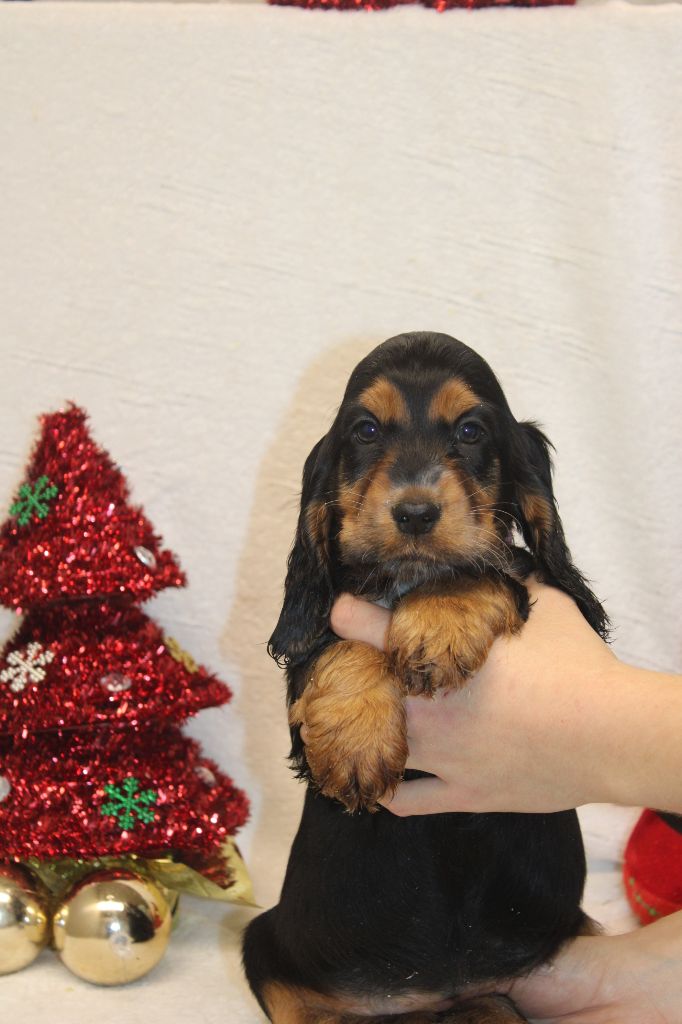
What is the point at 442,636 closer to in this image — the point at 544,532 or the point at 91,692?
the point at 544,532

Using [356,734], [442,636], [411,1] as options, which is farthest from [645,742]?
[411,1]

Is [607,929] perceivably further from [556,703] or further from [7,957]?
[7,957]

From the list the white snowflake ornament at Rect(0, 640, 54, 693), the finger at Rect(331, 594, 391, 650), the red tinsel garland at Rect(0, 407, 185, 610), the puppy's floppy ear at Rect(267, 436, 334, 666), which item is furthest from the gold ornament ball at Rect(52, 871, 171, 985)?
the finger at Rect(331, 594, 391, 650)

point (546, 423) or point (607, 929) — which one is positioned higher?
point (546, 423)

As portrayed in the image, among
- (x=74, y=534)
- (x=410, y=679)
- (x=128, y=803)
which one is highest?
(x=410, y=679)

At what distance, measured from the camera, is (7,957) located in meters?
3.29

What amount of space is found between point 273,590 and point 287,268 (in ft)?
3.83

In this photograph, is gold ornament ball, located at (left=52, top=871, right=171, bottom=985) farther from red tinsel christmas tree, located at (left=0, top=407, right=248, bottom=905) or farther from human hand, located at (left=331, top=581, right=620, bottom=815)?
human hand, located at (left=331, top=581, right=620, bottom=815)

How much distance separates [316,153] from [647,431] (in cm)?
154

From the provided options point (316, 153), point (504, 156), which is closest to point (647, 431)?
point (504, 156)

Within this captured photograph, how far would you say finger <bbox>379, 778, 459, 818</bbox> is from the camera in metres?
2.55

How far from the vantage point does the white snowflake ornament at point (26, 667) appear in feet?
11.6

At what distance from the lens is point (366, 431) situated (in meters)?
2.69

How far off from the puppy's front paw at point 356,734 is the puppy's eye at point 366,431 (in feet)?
1.72
